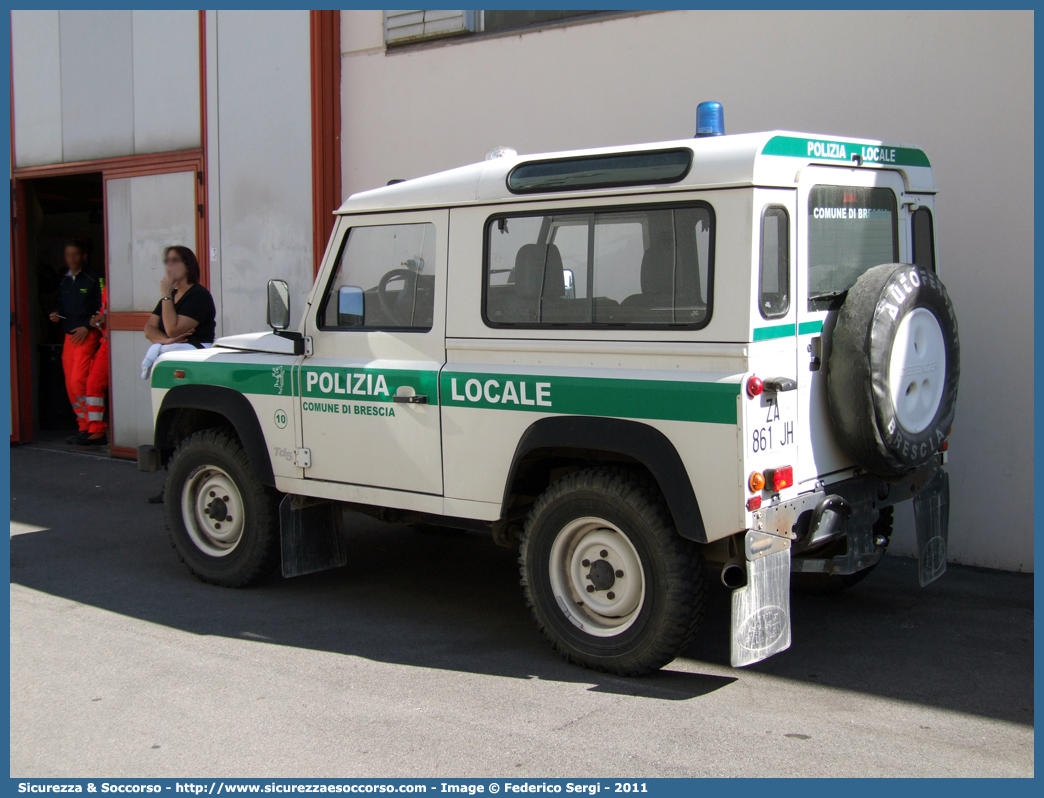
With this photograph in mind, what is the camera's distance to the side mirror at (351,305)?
5.34 m

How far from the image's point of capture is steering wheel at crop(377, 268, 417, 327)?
5152 mm

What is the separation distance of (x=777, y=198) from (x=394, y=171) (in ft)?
17.5

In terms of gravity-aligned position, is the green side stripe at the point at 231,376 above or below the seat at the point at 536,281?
below

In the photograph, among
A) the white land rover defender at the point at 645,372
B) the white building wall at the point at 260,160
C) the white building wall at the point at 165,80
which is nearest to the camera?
the white land rover defender at the point at 645,372

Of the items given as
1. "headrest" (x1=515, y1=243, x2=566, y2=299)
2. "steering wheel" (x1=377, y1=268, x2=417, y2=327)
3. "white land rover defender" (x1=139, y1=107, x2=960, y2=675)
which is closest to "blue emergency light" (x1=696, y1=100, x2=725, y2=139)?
"white land rover defender" (x1=139, y1=107, x2=960, y2=675)

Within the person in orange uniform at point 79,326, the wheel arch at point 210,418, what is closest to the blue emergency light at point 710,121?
the wheel arch at point 210,418

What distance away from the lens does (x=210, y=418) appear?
6.35 m

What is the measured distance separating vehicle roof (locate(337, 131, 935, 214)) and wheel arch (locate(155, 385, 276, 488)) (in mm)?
1293

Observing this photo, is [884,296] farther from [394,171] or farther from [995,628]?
[394,171]

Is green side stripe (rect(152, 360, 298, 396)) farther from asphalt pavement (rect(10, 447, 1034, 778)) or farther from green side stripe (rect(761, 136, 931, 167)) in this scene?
green side stripe (rect(761, 136, 931, 167))

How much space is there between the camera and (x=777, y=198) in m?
4.17

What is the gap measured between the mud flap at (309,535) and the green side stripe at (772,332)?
282 centimetres

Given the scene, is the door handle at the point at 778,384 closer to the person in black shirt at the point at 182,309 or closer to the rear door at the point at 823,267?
the rear door at the point at 823,267
